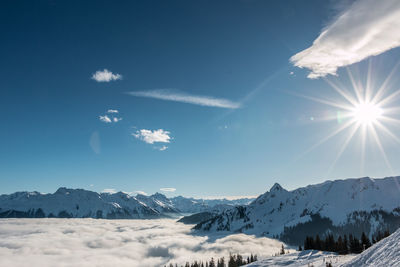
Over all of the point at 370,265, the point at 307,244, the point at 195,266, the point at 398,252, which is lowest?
the point at 195,266

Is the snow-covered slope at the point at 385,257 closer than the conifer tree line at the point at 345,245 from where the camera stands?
Yes

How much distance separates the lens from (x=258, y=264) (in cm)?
9369

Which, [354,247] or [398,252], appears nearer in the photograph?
[398,252]

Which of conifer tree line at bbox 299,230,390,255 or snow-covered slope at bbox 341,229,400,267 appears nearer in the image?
snow-covered slope at bbox 341,229,400,267

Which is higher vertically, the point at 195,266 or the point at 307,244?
the point at 307,244

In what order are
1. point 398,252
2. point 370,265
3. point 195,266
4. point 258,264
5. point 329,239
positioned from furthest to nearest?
point 195,266
point 329,239
point 258,264
point 370,265
point 398,252

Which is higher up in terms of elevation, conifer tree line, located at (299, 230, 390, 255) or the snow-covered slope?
the snow-covered slope

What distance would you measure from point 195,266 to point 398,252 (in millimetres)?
196021

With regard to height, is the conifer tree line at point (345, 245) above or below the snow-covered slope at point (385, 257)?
below

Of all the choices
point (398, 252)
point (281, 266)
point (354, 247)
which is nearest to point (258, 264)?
point (281, 266)

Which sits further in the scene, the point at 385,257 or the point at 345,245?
the point at 345,245

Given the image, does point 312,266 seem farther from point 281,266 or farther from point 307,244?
point 307,244

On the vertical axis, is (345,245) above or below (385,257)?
below

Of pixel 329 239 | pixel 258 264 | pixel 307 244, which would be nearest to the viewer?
pixel 258 264
